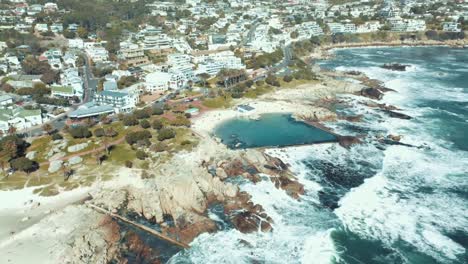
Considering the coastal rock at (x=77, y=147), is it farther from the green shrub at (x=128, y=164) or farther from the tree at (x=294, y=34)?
the tree at (x=294, y=34)

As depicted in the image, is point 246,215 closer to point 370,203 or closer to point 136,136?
point 370,203

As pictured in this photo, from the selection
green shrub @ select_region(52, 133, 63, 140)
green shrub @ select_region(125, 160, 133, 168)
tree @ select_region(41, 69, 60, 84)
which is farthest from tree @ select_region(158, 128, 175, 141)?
A: tree @ select_region(41, 69, 60, 84)

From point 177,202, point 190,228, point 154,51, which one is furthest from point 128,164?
point 154,51

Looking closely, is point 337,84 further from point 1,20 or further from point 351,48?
point 1,20

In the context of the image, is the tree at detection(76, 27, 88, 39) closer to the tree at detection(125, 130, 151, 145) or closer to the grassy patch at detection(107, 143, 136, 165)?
the tree at detection(125, 130, 151, 145)

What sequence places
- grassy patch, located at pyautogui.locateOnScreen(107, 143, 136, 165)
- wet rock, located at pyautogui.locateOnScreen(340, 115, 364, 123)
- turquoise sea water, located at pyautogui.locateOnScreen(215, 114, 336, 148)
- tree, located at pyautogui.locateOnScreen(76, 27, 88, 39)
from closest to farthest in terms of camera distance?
grassy patch, located at pyautogui.locateOnScreen(107, 143, 136, 165) < turquoise sea water, located at pyautogui.locateOnScreen(215, 114, 336, 148) < wet rock, located at pyautogui.locateOnScreen(340, 115, 364, 123) < tree, located at pyautogui.locateOnScreen(76, 27, 88, 39)

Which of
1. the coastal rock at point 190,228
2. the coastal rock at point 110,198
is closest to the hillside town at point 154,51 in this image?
the coastal rock at point 110,198
